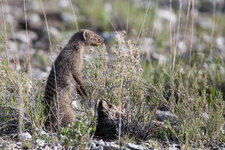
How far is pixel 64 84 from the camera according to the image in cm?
419

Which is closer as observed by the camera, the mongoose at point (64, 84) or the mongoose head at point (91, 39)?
the mongoose at point (64, 84)

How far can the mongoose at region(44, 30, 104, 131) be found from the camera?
13.4ft

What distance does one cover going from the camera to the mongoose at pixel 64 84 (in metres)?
4.08

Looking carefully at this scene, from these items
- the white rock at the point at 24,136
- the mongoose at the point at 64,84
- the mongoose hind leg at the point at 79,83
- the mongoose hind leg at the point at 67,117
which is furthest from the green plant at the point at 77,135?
the mongoose hind leg at the point at 79,83

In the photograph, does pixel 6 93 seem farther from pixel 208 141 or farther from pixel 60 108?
pixel 208 141

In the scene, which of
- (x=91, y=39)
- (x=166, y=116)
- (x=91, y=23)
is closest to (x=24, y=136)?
(x=91, y=39)

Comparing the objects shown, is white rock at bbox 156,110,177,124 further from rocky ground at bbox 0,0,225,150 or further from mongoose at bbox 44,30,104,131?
mongoose at bbox 44,30,104,131

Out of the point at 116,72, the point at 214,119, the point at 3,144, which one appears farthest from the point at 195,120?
the point at 3,144

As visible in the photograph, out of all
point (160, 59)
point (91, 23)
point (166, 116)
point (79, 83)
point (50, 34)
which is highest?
point (91, 23)

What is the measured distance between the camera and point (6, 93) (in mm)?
4191

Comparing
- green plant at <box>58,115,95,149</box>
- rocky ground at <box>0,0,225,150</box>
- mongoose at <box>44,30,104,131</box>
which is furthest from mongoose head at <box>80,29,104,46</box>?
green plant at <box>58,115,95,149</box>

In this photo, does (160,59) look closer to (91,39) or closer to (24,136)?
(91,39)

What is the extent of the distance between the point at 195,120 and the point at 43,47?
6.57m

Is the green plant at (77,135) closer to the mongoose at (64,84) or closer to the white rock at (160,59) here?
the mongoose at (64,84)
